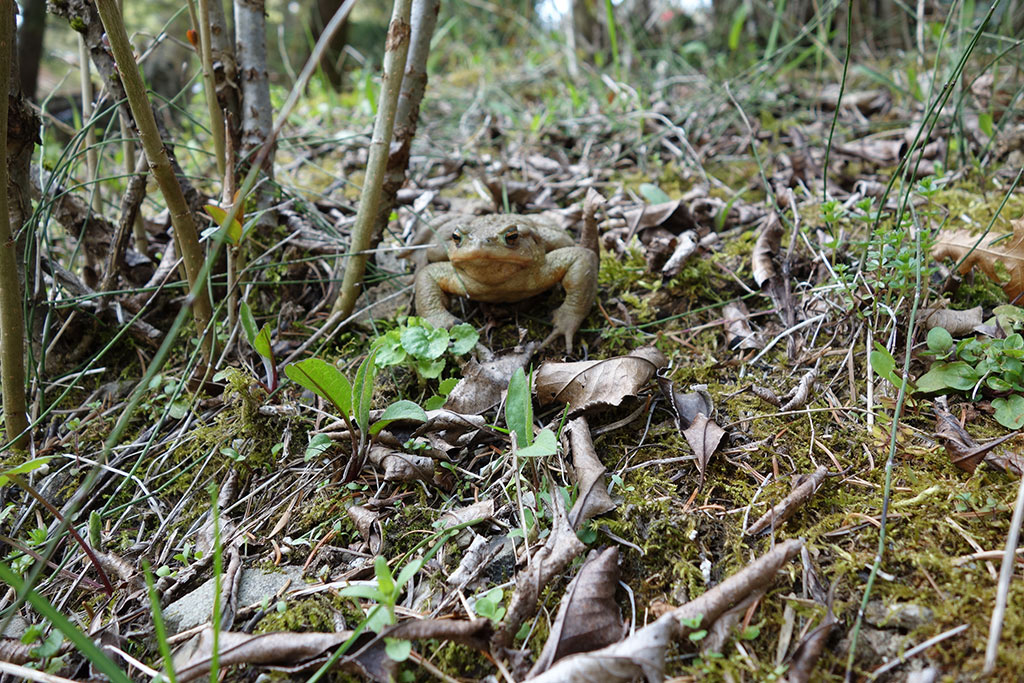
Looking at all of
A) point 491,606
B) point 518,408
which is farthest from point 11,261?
point 491,606

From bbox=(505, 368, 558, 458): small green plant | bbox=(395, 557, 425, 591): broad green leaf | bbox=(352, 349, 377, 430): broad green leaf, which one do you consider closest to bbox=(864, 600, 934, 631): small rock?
bbox=(505, 368, 558, 458): small green plant

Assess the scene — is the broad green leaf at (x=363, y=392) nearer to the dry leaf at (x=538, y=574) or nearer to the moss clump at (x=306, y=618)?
the moss clump at (x=306, y=618)

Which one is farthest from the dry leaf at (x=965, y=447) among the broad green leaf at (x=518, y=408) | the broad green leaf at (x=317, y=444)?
the broad green leaf at (x=317, y=444)

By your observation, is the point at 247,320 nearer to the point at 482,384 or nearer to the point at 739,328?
the point at 482,384

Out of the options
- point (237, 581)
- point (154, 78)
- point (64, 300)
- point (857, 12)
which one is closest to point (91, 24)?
point (64, 300)

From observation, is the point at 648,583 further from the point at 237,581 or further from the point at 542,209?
the point at 542,209
